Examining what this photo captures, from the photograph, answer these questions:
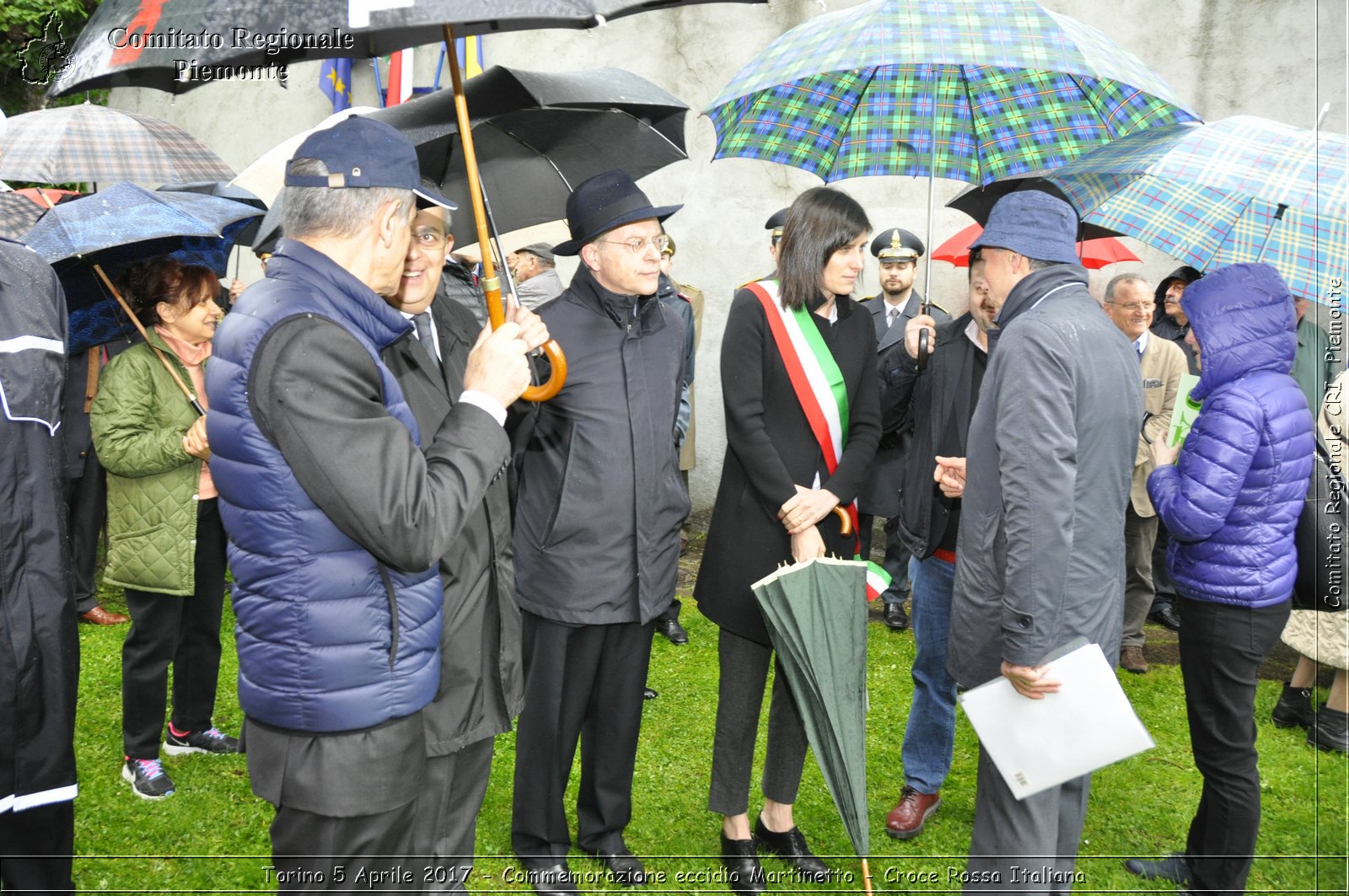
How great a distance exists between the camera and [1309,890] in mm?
3992

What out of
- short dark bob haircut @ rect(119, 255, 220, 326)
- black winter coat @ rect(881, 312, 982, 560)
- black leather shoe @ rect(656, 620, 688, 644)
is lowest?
black leather shoe @ rect(656, 620, 688, 644)

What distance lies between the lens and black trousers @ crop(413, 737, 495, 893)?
2.98 meters

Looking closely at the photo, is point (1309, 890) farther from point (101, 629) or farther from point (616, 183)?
point (101, 629)

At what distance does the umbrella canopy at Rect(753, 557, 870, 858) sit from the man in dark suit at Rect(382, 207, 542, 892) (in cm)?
86

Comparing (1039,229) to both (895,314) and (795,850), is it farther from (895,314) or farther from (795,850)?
(895,314)

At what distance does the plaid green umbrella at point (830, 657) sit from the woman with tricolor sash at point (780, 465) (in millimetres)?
254

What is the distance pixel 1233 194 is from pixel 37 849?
12.7 ft

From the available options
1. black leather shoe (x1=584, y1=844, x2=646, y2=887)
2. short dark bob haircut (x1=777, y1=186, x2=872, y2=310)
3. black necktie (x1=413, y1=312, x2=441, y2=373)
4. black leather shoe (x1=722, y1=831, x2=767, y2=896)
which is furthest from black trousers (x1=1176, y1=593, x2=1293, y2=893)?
black necktie (x1=413, y1=312, x2=441, y2=373)

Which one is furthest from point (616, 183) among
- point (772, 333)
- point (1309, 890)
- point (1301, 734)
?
point (1301, 734)

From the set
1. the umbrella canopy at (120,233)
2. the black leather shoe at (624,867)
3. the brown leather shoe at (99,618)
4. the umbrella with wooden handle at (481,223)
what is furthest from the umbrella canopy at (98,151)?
the black leather shoe at (624,867)

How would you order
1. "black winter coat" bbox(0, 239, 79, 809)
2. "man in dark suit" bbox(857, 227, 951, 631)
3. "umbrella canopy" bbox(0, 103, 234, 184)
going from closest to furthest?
1. "black winter coat" bbox(0, 239, 79, 809)
2. "umbrella canopy" bbox(0, 103, 234, 184)
3. "man in dark suit" bbox(857, 227, 951, 631)

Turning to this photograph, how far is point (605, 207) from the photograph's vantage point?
358 centimetres

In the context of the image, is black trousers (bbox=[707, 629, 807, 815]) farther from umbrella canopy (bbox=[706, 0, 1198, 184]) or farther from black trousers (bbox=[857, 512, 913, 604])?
black trousers (bbox=[857, 512, 913, 604])

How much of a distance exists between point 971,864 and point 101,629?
208 inches
